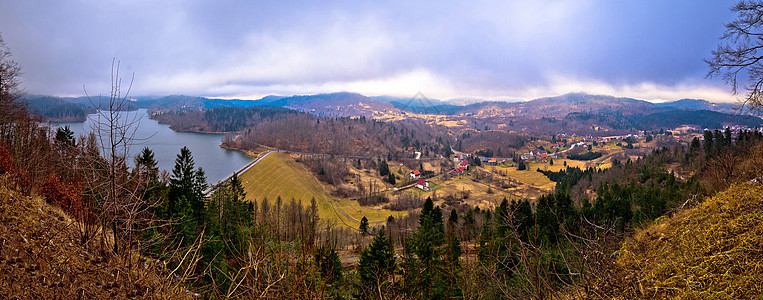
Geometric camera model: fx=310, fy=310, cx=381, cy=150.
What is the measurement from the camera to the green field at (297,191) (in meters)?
49.1

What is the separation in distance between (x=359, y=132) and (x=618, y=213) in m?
98.8

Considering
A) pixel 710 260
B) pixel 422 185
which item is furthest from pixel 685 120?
pixel 710 260

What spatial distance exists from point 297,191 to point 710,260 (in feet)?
185

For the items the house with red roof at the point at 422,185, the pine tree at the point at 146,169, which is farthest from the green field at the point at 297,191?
the pine tree at the point at 146,169

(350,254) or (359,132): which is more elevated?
(359,132)

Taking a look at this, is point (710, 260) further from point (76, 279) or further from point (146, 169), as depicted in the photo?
point (146, 169)

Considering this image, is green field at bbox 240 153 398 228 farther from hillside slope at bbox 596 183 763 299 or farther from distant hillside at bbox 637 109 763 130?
distant hillside at bbox 637 109 763 130

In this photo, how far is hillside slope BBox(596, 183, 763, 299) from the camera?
105 inches

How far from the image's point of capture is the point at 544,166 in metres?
92.2

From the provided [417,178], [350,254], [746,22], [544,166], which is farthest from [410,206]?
[544,166]

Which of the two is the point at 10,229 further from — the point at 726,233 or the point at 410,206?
the point at 410,206

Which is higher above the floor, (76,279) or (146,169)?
(146,169)

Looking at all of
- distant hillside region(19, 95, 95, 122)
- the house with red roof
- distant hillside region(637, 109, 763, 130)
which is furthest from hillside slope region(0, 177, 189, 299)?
distant hillside region(637, 109, 763, 130)

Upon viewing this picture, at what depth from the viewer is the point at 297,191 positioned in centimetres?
5591
